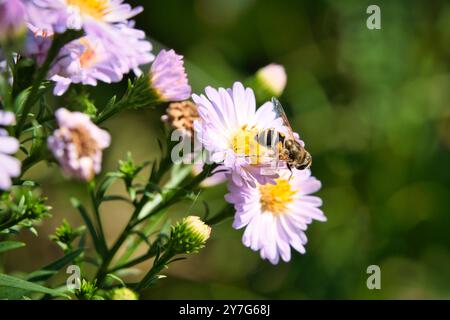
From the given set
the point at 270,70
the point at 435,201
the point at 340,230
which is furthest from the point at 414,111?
the point at 270,70

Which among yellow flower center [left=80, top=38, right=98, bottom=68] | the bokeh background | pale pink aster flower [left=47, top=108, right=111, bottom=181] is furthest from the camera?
the bokeh background

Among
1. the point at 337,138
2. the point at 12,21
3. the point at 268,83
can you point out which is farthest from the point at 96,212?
the point at 337,138

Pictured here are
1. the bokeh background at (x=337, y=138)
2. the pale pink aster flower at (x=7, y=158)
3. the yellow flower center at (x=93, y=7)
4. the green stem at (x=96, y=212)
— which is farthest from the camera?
the bokeh background at (x=337, y=138)

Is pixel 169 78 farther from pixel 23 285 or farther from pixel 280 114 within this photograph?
pixel 23 285

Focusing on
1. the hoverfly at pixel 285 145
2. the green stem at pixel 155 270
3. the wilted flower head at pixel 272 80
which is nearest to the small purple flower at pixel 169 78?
the hoverfly at pixel 285 145

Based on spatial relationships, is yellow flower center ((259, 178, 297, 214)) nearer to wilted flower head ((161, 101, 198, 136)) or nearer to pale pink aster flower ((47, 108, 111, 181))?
wilted flower head ((161, 101, 198, 136))

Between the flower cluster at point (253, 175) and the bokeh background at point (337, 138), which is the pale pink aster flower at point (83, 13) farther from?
the bokeh background at point (337, 138)

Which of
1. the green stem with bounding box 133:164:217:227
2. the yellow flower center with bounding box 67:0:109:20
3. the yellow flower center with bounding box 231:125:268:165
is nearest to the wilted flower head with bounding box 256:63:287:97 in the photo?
the yellow flower center with bounding box 231:125:268:165
